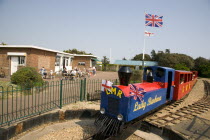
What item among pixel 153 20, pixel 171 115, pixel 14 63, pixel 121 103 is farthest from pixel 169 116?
pixel 14 63

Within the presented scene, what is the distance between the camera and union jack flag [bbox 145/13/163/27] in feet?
53.7

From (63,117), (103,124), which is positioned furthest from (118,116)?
(63,117)

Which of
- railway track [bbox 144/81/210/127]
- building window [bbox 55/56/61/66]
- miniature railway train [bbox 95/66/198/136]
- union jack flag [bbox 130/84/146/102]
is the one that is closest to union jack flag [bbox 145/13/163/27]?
railway track [bbox 144/81/210/127]

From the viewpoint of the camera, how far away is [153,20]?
16.6 m

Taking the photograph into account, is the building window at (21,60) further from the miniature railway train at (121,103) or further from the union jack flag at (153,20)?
the miniature railway train at (121,103)

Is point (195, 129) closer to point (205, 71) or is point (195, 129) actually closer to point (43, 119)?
point (43, 119)

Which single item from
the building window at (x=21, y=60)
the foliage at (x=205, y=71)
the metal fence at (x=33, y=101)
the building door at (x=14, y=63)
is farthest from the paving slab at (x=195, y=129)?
the foliage at (x=205, y=71)

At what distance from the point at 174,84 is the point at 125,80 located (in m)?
4.38

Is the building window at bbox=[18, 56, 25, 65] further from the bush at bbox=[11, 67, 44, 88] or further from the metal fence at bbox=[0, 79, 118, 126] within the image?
the metal fence at bbox=[0, 79, 118, 126]

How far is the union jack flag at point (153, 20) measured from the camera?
16.4 metres

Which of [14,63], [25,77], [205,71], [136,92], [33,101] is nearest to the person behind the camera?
[136,92]

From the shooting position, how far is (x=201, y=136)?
183 inches

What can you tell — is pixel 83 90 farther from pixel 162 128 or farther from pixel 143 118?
pixel 162 128

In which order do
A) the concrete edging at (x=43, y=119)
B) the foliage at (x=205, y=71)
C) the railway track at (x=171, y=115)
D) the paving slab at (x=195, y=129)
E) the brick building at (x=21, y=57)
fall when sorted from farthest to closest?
the foliage at (x=205, y=71) < the brick building at (x=21, y=57) < the railway track at (x=171, y=115) < the paving slab at (x=195, y=129) < the concrete edging at (x=43, y=119)
